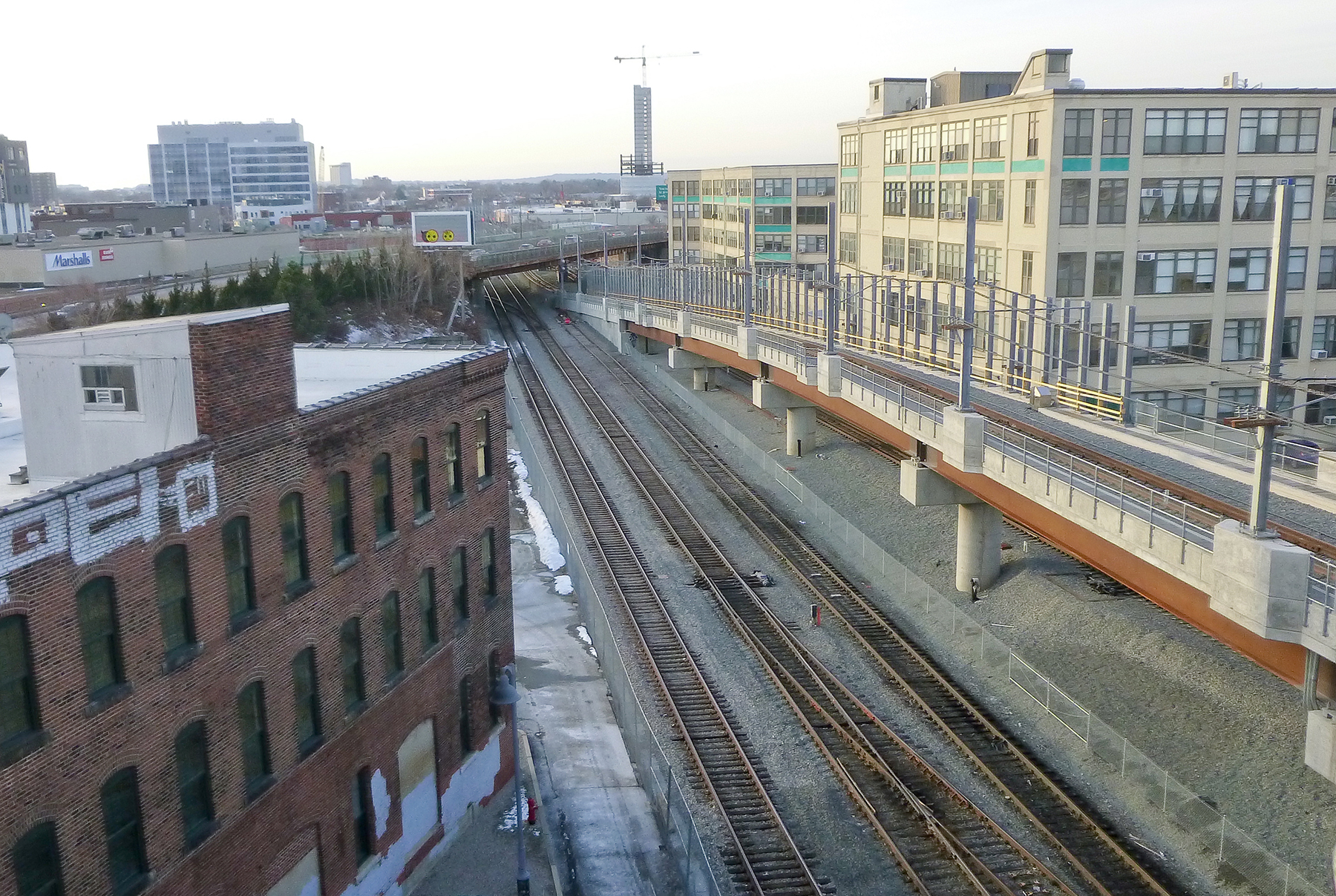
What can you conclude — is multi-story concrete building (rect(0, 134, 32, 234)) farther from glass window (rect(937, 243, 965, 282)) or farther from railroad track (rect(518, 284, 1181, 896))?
railroad track (rect(518, 284, 1181, 896))

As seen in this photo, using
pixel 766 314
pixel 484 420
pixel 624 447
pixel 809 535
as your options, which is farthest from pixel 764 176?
pixel 484 420

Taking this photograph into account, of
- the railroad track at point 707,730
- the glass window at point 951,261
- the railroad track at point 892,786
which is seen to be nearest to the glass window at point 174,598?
the railroad track at point 707,730

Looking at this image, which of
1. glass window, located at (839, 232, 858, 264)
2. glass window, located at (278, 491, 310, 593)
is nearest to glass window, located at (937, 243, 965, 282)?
glass window, located at (839, 232, 858, 264)

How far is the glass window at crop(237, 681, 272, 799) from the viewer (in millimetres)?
16453

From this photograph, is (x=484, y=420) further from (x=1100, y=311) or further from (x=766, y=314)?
(x=766, y=314)

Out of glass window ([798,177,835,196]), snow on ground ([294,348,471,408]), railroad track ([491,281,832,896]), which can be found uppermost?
glass window ([798,177,835,196])

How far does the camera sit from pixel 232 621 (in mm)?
15953

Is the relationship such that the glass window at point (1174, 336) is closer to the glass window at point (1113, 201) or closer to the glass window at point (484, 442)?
the glass window at point (1113, 201)

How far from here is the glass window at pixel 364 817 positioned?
1952cm

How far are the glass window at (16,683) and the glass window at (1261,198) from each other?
48412mm

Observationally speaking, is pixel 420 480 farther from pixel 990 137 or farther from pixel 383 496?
pixel 990 137

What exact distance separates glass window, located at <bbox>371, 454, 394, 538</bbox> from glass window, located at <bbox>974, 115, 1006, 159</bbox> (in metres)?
38.4

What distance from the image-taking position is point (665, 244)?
484 feet

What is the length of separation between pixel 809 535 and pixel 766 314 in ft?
77.9
